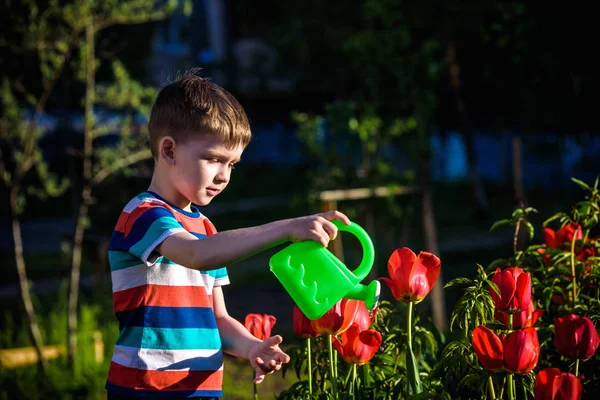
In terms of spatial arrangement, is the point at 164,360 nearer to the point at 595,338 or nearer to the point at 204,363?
the point at 204,363

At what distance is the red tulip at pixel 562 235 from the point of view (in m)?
2.02

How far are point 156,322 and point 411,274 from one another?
1.80 ft

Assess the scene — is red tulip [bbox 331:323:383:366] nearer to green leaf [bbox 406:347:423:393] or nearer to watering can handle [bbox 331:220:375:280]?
green leaf [bbox 406:347:423:393]

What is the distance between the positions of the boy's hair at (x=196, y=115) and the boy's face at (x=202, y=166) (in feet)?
0.06

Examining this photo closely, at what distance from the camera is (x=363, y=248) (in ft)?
4.46

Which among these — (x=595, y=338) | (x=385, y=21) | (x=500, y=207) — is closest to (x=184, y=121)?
(x=595, y=338)

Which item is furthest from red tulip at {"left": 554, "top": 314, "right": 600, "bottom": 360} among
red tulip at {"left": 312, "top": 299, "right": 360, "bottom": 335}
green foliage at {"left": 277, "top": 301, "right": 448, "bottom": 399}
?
red tulip at {"left": 312, "top": 299, "right": 360, "bottom": 335}

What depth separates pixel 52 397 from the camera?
13.2 ft

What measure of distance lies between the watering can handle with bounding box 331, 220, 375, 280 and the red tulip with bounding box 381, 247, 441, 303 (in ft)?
0.53

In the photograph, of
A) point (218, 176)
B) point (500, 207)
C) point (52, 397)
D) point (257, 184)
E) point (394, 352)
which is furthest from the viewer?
point (257, 184)

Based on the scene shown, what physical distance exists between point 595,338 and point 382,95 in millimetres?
3483

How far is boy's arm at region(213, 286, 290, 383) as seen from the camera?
167 centimetres

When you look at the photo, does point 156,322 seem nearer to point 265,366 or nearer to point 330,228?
point 265,366

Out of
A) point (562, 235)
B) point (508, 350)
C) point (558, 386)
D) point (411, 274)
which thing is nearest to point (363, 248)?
point (411, 274)
